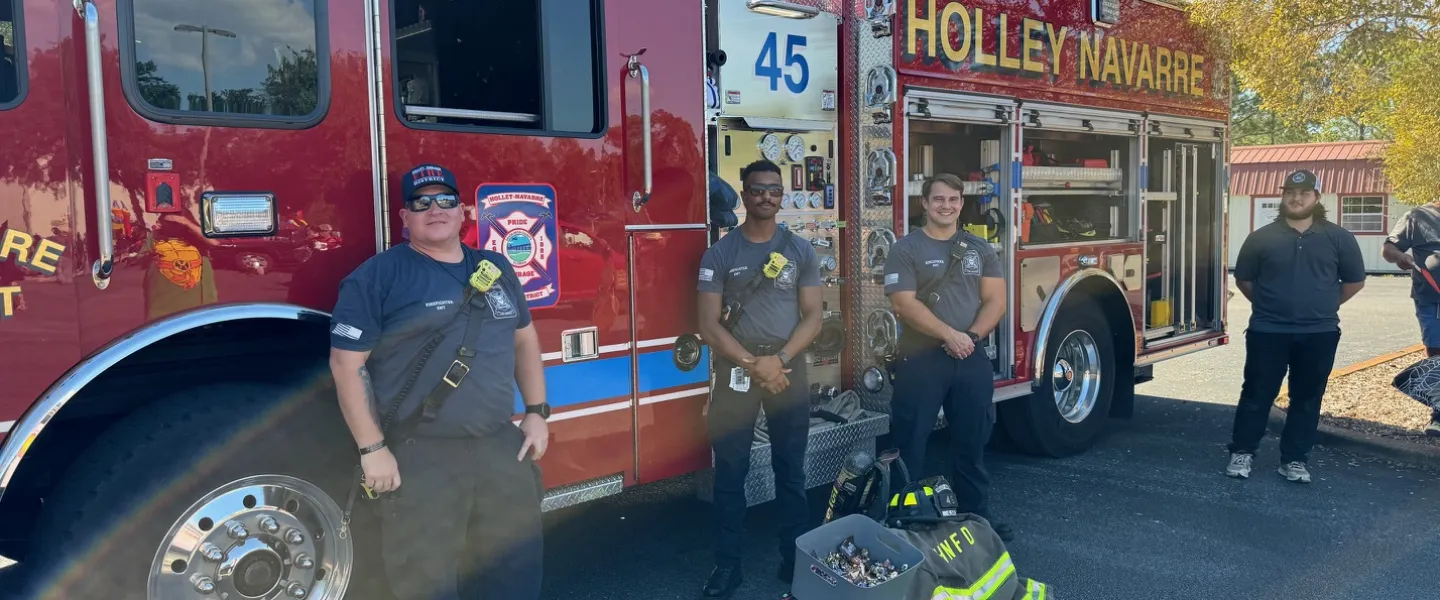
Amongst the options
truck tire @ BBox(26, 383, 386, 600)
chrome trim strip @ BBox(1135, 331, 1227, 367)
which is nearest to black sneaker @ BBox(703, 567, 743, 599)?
truck tire @ BBox(26, 383, 386, 600)

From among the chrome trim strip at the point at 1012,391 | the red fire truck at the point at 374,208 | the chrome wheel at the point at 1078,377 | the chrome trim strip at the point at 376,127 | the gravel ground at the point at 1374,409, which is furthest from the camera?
the gravel ground at the point at 1374,409

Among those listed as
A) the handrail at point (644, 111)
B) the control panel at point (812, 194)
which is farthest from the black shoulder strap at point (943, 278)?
the handrail at point (644, 111)

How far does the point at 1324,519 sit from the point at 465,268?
4.33 m

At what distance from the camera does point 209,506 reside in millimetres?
3016

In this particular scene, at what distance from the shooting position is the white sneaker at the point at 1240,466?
590 centimetres

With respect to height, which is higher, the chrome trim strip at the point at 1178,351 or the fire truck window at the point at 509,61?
the fire truck window at the point at 509,61

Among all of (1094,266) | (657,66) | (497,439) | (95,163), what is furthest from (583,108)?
(1094,266)

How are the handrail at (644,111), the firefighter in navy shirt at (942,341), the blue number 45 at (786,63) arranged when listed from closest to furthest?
the handrail at (644,111), the firefighter in navy shirt at (942,341), the blue number 45 at (786,63)

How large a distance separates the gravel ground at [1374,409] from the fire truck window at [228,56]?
661 centimetres

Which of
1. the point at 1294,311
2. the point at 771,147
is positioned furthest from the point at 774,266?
the point at 1294,311

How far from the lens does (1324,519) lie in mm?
5188

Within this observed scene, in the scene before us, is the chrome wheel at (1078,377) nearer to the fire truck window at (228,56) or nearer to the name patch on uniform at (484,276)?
the name patch on uniform at (484,276)

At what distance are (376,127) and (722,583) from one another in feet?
6.91

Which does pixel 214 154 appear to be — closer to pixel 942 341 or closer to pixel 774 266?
pixel 774 266
